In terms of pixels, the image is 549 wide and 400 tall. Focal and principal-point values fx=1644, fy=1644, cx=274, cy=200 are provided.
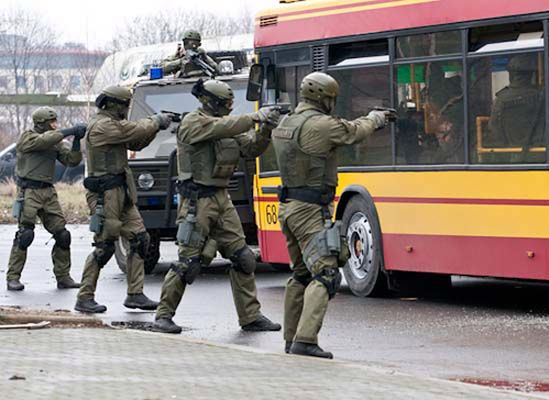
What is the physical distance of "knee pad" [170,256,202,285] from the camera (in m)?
12.2

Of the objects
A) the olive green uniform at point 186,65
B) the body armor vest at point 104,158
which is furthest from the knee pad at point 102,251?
the olive green uniform at point 186,65

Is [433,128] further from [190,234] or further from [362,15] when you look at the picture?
[190,234]

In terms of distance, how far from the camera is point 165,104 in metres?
19.4

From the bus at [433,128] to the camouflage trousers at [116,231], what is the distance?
210 centimetres

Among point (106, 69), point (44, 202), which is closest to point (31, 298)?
point (44, 202)

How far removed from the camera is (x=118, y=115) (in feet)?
45.1

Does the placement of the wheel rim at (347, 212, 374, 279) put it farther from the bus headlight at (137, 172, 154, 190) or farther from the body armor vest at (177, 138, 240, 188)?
the bus headlight at (137, 172, 154, 190)

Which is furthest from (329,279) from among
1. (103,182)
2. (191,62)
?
(191,62)

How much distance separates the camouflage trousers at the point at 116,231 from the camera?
45.2ft

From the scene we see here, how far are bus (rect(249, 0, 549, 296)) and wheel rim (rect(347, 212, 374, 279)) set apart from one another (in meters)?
0.01

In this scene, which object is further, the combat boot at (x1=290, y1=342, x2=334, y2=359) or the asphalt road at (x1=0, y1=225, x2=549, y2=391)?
the asphalt road at (x1=0, y1=225, x2=549, y2=391)

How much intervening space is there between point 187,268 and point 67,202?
1895 centimetres

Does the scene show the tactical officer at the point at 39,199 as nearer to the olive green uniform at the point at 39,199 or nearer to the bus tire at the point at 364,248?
the olive green uniform at the point at 39,199

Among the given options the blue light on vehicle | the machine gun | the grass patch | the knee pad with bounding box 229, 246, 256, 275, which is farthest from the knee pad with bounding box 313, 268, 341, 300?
the grass patch
